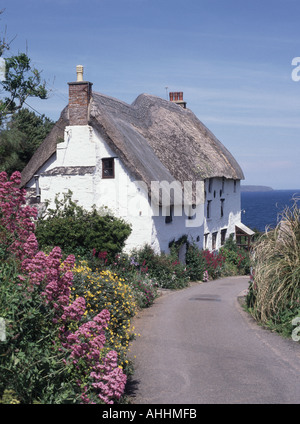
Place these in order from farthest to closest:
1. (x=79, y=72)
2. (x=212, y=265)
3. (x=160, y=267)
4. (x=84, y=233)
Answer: (x=212, y=265) < (x=79, y=72) < (x=160, y=267) < (x=84, y=233)

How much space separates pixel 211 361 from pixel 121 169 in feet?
35.9

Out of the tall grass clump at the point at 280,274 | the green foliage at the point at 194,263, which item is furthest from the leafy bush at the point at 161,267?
the tall grass clump at the point at 280,274

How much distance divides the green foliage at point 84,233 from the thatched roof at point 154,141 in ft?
7.56

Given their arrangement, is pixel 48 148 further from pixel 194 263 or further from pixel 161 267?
pixel 194 263

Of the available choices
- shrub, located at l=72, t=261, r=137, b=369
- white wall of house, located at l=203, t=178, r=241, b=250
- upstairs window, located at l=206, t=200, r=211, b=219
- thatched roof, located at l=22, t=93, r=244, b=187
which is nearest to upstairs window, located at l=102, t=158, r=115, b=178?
thatched roof, located at l=22, t=93, r=244, b=187

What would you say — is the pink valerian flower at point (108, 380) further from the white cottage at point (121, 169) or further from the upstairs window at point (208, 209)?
the upstairs window at point (208, 209)

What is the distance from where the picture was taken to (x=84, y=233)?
51.0ft

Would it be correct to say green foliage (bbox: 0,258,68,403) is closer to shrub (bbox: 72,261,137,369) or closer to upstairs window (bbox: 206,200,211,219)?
shrub (bbox: 72,261,137,369)

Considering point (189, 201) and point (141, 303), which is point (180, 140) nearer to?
point (189, 201)

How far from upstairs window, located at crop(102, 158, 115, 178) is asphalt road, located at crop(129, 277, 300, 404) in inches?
290

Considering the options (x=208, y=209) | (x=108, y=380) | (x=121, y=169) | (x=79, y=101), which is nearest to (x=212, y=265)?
(x=208, y=209)

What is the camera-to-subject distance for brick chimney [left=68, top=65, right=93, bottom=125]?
59.4 ft

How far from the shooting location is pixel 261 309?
33.8 feet

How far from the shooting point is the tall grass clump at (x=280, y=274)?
9609 mm
